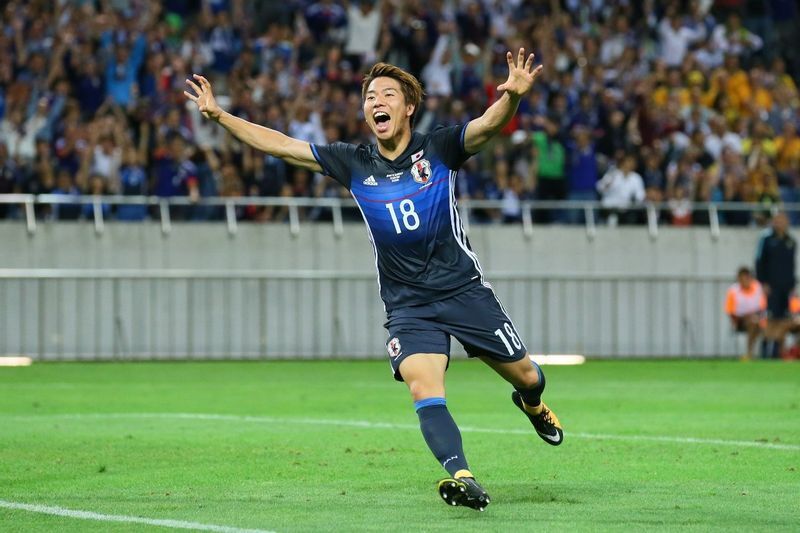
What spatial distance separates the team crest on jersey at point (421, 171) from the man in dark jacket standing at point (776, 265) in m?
17.4

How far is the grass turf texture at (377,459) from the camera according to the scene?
7512 mm

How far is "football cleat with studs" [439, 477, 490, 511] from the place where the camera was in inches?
292

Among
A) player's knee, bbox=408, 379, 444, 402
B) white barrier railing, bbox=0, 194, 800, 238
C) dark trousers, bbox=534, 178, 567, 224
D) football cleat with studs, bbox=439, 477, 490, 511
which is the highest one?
dark trousers, bbox=534, 178, 567, 224

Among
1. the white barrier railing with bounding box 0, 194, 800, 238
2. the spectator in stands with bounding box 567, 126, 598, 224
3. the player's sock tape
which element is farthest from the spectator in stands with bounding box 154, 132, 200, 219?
the player's sock tape

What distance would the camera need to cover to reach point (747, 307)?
25.3 metres

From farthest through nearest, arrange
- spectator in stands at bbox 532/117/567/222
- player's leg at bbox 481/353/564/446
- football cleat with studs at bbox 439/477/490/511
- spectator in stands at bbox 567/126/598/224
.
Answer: spectator in stands at bbox 532/117/567/222, spectator in stands at bbox 567/126/598/224, player's leg at bbox 481/353/564/446, football cleat with studs at bbox 439/477/490/511

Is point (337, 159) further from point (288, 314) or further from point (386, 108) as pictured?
point (288, 314)

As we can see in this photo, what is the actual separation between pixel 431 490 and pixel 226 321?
52.5 feet

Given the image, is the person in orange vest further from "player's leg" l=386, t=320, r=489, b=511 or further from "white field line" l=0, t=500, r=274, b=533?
"white field line" l=0, t=500, r=274, b=533

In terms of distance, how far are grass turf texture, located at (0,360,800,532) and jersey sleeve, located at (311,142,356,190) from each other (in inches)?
68.2

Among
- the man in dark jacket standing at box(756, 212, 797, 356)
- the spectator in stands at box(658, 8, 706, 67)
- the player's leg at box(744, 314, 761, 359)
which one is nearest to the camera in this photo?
the man in dark jacket standing at box(756, 212, 797, 356)

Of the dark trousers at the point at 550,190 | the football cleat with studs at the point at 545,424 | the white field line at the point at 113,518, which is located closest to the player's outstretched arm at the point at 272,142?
the football cleat with studs at the point at 545,424

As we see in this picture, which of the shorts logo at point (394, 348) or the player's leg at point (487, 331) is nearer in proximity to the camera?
the shorts logo at point (394, 348)

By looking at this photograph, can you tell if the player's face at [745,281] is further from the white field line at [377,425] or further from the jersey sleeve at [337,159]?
the jersey sleeve at [337,159]
